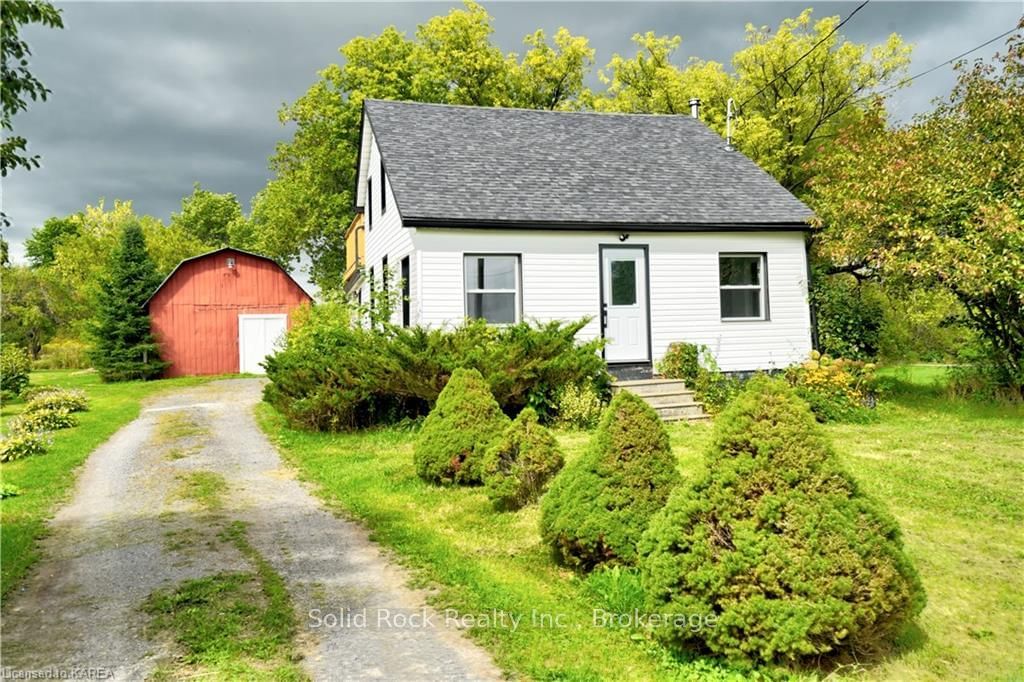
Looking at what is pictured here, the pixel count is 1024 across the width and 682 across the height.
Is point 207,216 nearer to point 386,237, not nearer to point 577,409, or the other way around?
point 386,237

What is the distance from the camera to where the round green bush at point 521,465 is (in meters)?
6.89

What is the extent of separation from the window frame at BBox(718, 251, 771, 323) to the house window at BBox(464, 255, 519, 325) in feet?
15.0

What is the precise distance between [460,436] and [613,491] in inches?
126

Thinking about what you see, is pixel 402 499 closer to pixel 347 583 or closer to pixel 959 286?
pixel 347 583

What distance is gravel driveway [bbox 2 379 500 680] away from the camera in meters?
3.91

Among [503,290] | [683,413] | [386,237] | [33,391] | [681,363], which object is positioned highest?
[386,237]

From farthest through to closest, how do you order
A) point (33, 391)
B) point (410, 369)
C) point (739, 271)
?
point (33, 391), point (739, 271), point (410, 369)

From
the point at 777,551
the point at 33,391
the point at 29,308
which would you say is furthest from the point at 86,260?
the point at 777,551

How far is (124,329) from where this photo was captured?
82.2 ft

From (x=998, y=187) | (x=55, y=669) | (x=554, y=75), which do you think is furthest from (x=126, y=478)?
(x=554, y=75)

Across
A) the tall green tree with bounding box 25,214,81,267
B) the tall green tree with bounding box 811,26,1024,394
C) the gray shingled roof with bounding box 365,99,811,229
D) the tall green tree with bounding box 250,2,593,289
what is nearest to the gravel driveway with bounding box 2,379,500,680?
the gray shingled roof with bounding box 365,99,811,229

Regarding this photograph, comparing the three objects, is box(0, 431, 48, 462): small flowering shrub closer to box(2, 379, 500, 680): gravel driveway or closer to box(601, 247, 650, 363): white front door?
box(2, 379, 500, 680): gravel driveway

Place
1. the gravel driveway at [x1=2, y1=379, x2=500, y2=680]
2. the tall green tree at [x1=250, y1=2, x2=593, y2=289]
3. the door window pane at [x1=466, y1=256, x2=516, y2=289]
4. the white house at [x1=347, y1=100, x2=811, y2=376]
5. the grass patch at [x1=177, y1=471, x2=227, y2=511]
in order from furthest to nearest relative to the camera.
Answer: the tall green tree at [x1=250, y1=2, x2=593, y2=289] → the door window pane at [x1=466, y1=256, x2=516, y2=289] → the white house at [x1=347, y1=100, x2=811, y2=376] → the grass patch at [x1=177, y1=471, x2=227, y2=511] → the gravel driveway at [x1=2, y1=379, x2=500, y2=680]

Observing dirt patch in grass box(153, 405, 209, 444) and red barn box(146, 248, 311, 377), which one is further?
red barn box(146, 248, 311, 377)
